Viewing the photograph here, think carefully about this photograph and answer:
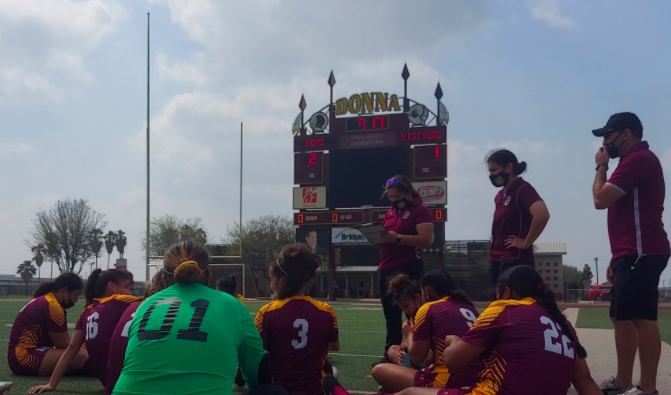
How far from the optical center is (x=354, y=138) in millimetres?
37406

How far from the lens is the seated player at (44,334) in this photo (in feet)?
19.9

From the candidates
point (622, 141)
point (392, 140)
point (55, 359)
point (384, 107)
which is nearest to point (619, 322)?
point (622, 141)

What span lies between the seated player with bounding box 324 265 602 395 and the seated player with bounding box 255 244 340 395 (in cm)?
101

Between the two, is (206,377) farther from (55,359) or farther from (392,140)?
(392,140)

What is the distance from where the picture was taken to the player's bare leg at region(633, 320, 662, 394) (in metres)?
4.17

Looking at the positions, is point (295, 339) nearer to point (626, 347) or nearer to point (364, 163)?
point (626, 347)

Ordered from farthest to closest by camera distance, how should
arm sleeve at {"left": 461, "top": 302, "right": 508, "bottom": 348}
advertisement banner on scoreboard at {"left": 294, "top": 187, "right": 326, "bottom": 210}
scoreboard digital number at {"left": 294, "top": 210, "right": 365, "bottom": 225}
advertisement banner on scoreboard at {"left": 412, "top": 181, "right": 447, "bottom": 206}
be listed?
advertisement banner on scoreboard at {"left": 294, "top": 187, "right": 326, "bottom": 210}, scoreboard digital number at {"left": 294, "top": 210, "right": 365, "bottom": 225}, advertisement banner on scoreboard at {"left": 412, "top": 181, "right": 447, "bottom": 206}, arm sleeve at {"left": 461, "top": 302, "right": 508, "bottom": 348}

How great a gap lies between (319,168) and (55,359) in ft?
103

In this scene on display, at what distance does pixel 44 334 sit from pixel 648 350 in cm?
528

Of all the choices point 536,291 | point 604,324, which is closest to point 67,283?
point 536,291

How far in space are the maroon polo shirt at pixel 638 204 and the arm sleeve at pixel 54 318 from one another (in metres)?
4.90

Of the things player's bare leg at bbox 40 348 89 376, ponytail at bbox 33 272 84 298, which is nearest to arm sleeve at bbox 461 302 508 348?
player's bare leg at bbox 40 348 89 376

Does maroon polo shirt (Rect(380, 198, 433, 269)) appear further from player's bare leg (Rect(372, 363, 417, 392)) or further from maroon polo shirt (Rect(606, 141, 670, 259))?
maroon polo shirt (Rect(606, 141, 670, 259))

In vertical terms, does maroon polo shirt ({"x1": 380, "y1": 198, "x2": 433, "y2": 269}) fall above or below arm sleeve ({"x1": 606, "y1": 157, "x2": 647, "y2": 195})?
below
